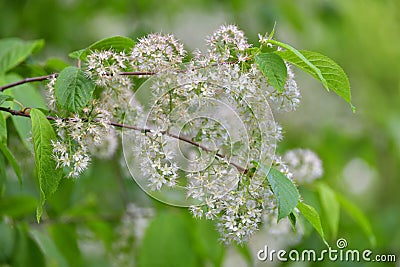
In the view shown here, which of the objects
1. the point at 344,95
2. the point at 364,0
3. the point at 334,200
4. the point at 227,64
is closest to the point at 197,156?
the point at 227,64

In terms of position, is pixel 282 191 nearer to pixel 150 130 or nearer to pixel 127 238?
pixel 150 130

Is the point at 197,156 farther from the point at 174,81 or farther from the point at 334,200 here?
the point at 334,200

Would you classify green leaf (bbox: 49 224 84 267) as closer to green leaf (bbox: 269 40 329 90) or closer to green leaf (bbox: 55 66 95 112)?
green leaf (bbox: 55 66 95 112)

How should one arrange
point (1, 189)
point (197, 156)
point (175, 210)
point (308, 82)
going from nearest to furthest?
point (197, 156) < point (1, 189) < point (175, 210) < point (308, 82)

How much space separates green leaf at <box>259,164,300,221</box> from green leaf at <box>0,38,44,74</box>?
95 cm

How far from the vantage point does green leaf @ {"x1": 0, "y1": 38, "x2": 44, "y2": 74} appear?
1868mm

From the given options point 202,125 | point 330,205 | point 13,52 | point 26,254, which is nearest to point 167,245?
point 26,254

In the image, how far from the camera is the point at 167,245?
2297mm

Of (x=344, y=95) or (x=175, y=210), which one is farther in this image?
(x=175, y=210)

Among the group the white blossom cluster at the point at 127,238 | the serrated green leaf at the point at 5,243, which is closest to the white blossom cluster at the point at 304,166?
the white blossom cluster at the point at 127,238

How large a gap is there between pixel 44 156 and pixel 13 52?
0.79 m

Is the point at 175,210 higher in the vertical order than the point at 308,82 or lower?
lower

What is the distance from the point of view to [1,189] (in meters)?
1.77

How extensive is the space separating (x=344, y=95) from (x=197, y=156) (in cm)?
35
